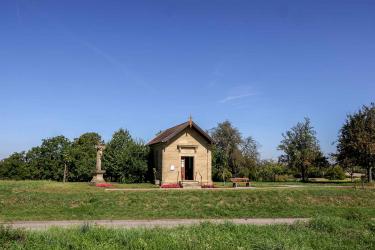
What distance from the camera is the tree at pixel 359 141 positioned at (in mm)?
42812

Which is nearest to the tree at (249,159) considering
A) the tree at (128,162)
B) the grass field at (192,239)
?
the tree at (128,162)

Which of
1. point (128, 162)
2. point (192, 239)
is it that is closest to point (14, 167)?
point (128, 162)

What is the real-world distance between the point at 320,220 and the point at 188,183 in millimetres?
18937

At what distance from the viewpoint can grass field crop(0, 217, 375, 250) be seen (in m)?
11.2

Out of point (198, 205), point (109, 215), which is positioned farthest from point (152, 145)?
point (109, 215)

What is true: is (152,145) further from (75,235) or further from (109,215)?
(75,235)

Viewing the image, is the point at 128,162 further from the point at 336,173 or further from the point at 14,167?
the point at 336,173

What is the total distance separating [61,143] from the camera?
5953cm

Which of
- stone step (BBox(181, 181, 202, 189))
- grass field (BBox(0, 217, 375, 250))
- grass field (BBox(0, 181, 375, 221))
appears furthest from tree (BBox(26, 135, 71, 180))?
grass field (BBox(0, 217, 375, 250))

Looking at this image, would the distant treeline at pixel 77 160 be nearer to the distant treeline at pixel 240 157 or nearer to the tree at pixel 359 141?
the distant treeline at pixel 240 157

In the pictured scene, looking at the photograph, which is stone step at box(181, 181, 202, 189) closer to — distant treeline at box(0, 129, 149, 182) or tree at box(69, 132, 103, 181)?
distant treeline at box(0, 129, 149, 182)

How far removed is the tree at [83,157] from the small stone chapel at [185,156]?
5.59 m

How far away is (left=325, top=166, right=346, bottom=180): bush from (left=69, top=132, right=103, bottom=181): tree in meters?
31.8

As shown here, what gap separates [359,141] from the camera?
42.6 meters
